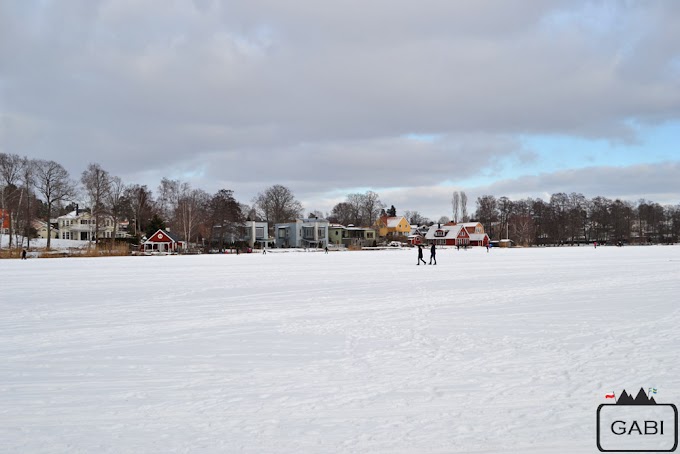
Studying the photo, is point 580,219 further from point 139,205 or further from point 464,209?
point 139,205

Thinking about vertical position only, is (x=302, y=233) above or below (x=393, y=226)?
below

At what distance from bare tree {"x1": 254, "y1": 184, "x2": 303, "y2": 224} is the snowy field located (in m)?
102

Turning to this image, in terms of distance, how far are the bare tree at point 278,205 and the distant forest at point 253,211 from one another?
0.22 metres

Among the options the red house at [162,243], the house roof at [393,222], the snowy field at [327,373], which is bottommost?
the snowy field at [327,373]

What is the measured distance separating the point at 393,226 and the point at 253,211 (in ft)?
110

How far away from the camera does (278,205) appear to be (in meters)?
116

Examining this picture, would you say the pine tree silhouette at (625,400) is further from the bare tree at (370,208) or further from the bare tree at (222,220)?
the bare tree at (370,208)

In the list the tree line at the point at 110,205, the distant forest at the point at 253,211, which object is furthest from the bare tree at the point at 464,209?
the tree line at the point at 110,205

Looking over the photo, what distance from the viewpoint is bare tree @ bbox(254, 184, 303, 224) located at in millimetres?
115188

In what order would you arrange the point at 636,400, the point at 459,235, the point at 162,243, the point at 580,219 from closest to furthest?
the point at 636,400
the point at 162,243
the point at 459,235
the point at 580,219

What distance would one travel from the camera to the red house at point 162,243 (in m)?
66.5

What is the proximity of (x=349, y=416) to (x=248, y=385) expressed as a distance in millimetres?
1563

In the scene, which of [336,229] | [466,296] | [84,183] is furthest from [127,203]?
[466,296]

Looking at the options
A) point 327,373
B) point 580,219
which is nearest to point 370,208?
point 580,219
